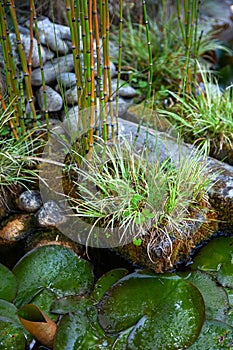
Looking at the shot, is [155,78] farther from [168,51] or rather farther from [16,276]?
[16,276]

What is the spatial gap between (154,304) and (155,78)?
1.53 metres

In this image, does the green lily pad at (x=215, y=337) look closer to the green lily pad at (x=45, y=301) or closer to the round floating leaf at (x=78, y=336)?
the round floating leaf at (x=78, y=336)

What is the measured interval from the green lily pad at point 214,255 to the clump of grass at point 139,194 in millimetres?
140

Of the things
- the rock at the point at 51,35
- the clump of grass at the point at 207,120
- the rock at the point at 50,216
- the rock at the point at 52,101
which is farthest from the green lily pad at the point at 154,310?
the rock at the point at 51,35

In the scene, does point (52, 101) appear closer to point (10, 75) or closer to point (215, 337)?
point (10, 75)

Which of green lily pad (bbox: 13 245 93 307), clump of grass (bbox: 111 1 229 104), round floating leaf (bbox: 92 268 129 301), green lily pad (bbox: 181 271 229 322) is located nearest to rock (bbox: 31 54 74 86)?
clump of grass (bbox: 111 1 229 104)

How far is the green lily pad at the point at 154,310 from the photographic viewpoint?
4.92 ft

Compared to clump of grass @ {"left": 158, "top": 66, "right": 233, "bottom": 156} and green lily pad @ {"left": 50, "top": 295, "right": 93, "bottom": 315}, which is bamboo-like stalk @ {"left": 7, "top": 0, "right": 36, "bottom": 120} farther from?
green lily pad @ {"left": 50, "top": 295, "right": 93, "bottom": 315}

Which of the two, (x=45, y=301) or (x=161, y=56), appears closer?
(x=45, y=301)

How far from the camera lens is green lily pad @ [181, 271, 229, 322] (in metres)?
1.59

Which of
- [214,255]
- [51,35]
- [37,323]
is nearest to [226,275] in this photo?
[214,255]

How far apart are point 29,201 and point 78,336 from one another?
2.18ft

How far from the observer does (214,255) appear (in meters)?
1.81

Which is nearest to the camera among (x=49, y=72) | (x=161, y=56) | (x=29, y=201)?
(x=29, y=201)
